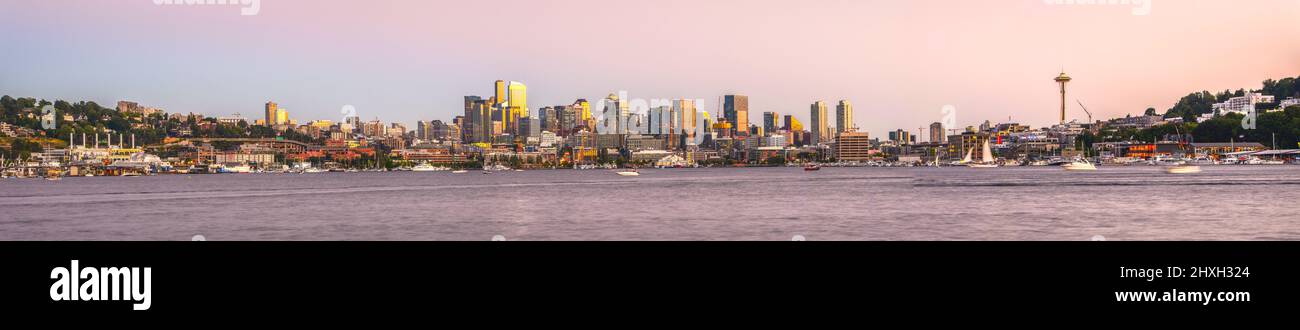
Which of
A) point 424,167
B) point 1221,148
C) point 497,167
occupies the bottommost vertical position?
point 497,167

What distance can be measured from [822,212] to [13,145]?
114 meters

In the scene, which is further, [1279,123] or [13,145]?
[1279,123]

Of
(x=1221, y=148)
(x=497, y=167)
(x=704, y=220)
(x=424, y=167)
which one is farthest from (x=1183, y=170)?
(x=497, y=167)

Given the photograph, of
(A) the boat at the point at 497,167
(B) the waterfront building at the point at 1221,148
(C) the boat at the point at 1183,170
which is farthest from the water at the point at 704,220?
(A) the boat at the point at 497,167

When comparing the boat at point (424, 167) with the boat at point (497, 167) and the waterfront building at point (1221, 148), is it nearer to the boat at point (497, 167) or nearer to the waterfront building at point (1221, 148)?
the boat at point (497, 167)

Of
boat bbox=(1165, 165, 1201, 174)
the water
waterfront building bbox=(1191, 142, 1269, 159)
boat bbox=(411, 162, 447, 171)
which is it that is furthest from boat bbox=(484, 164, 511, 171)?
the water

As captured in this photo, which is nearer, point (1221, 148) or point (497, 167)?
point (1221, 148)

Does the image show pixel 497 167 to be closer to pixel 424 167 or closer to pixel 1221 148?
pixel 424 167

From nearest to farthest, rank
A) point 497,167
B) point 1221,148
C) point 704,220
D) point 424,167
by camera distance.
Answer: point 704,220 < point 1221,148 < point 424,167 < point 497,167

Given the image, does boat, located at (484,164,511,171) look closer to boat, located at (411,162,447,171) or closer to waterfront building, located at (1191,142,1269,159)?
boat, located at (411,162,447,171)

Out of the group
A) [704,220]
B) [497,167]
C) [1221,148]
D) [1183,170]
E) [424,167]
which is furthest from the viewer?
[497,167]
